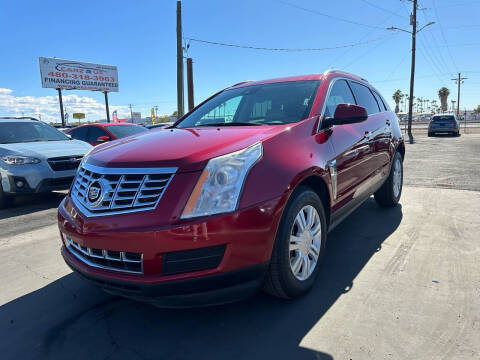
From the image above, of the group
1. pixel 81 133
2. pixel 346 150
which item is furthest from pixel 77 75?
pixel 346 150

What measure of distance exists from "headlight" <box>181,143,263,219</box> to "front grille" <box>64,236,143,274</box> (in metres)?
0.39

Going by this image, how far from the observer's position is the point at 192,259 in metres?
1.90

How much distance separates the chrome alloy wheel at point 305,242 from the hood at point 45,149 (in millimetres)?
4844

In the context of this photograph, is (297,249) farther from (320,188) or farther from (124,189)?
(124,189)

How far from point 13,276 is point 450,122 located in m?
25.0

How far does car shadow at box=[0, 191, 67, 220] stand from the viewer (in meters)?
5.51

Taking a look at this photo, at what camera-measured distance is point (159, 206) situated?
190cm

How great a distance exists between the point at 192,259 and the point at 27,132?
6.26m

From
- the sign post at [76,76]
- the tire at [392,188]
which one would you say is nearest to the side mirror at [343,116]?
the tire at [392,188]

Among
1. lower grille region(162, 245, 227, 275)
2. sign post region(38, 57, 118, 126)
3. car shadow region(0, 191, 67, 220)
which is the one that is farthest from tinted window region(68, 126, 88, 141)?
sign post region(38, 57, 118, 126)

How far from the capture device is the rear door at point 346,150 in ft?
9.79

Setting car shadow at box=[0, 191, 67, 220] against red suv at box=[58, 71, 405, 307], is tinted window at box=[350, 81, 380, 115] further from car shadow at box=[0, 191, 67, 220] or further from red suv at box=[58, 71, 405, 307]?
car shadow at box=[0, 191, 67, 220]

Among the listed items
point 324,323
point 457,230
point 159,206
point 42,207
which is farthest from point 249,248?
point 42,207

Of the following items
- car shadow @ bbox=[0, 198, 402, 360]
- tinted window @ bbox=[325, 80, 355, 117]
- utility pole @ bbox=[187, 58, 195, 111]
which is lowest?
car shadow @ bbox=[0, 198, 402, 360]
